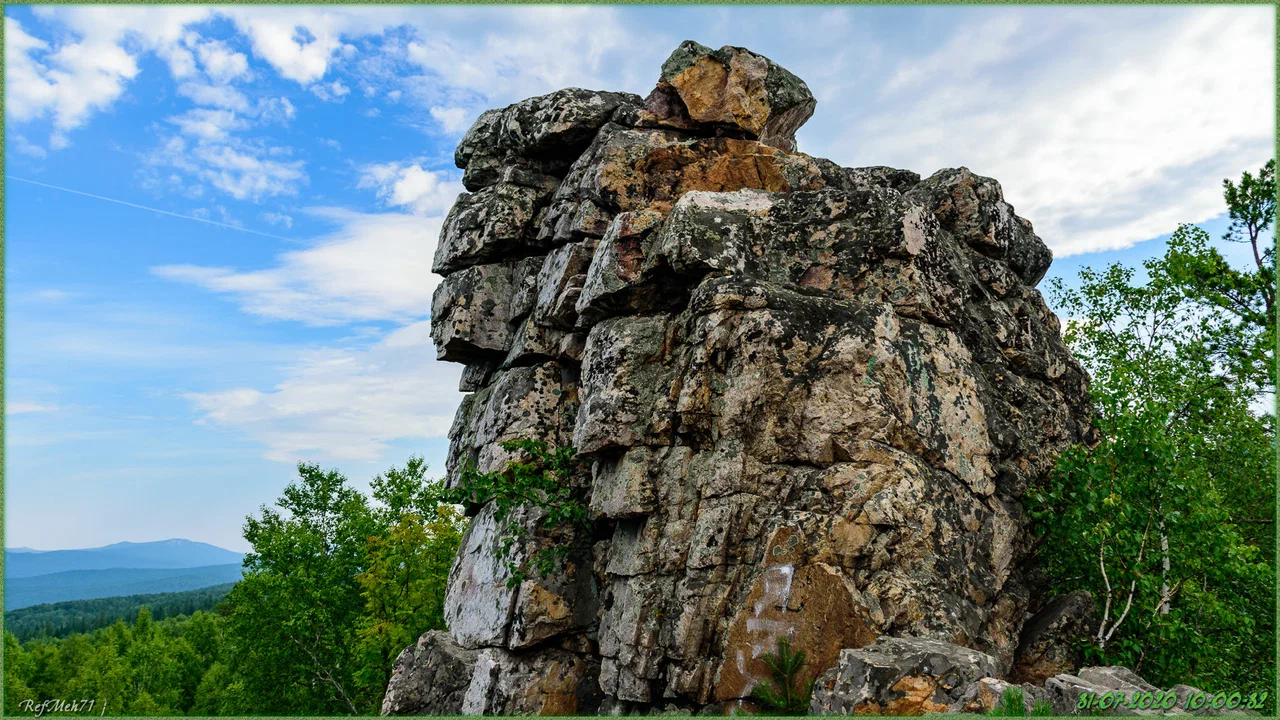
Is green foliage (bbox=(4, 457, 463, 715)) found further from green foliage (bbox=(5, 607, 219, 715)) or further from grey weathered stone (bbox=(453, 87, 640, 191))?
grey weathered stone (bbox=(453, 87, 640, 191))

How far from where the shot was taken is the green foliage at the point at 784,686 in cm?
1195

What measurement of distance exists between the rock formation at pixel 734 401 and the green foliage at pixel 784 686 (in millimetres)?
221

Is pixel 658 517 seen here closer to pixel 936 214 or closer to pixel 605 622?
pixel 605 622

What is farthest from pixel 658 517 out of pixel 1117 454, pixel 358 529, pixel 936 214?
pixel 358 529

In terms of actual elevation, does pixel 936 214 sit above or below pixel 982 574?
→ above

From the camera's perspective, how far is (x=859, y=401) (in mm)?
14023

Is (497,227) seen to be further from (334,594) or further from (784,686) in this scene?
(334,594)

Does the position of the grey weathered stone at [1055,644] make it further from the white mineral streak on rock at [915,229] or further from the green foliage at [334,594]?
the green foliage at [334,594]

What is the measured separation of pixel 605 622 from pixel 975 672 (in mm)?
7171

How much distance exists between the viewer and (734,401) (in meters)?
14.3

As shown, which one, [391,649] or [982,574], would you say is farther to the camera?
[391,649]

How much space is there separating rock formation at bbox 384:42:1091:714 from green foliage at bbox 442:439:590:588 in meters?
0.26

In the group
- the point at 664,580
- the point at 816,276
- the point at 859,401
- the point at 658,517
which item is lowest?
the point at 664,580

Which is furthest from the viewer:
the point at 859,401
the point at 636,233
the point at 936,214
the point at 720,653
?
the point at 936,214
